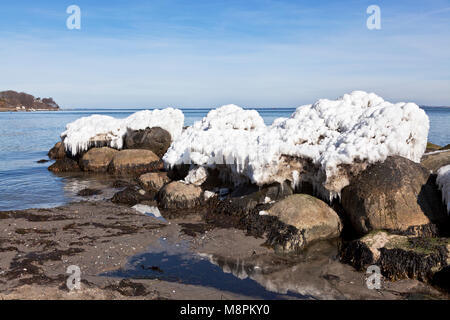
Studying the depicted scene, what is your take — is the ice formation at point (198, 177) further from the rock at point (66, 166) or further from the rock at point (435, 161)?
the rock at point (66, 166)

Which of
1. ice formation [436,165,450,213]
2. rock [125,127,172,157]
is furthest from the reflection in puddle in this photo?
ice formation [436,165,450,213]

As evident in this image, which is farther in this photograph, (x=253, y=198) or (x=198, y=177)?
(x=198, y=177)

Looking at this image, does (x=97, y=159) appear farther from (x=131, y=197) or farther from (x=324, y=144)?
(x=324, y=144)

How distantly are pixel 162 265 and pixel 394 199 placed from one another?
6036mm

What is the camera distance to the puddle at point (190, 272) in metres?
7.05

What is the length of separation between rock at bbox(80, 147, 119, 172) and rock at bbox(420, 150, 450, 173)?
16.4m

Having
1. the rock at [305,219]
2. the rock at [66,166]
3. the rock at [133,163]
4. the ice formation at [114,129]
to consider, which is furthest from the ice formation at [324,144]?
the rock at [66,166]

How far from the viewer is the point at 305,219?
9.70m

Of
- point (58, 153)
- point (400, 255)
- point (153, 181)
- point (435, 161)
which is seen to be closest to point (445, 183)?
point (435, 161)

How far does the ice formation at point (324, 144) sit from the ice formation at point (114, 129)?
9216 millimetres

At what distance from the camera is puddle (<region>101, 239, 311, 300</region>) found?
23.1 ft

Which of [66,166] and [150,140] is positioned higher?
[150,140]

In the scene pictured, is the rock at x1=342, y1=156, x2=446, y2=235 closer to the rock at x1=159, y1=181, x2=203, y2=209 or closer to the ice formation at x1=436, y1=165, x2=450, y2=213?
the ice formation at x1=436, y1=165, x2=450, y2=213
